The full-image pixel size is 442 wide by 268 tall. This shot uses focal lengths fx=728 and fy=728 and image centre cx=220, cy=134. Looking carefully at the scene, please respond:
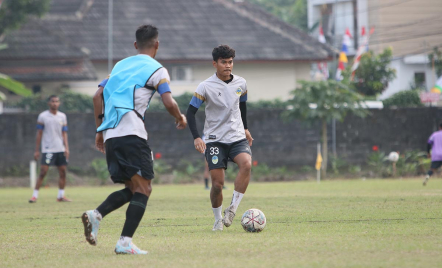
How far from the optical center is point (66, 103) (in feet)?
100

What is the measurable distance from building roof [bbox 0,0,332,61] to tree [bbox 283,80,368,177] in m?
11.3

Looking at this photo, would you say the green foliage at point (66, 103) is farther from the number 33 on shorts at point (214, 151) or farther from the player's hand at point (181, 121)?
the player's hand at point (181, 121)

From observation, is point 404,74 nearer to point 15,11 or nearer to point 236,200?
point 15,11

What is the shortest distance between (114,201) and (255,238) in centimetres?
173

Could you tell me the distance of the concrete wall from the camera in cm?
2556

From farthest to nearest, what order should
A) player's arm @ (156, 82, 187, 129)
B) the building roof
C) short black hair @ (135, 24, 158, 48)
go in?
the building roof
short black hair @ (135, 24, 158, 48)
player's arm @ (156, 82, 187, 129)

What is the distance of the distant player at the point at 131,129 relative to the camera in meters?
6.89

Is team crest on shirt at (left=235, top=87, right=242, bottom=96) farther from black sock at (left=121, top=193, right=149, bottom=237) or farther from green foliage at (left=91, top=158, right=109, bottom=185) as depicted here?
green foliage at (left=91, top=158, right=109, bottom=185)

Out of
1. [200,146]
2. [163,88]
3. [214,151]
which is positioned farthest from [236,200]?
[163,88]

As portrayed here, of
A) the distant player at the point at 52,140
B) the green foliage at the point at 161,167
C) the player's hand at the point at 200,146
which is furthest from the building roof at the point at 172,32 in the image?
the player's hand at the point at 200,146

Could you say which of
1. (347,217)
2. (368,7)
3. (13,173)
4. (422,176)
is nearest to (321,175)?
(422,176)

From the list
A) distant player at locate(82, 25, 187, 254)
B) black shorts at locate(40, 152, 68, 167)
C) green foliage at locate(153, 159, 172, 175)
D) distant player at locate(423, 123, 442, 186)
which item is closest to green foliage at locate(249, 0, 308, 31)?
green foliage at locate(153, 159, 172, 175)

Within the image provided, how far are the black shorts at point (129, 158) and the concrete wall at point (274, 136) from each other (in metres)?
19.2

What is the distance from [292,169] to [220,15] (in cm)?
1526
